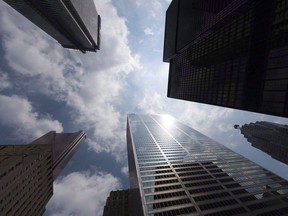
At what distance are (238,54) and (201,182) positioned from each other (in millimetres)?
60607

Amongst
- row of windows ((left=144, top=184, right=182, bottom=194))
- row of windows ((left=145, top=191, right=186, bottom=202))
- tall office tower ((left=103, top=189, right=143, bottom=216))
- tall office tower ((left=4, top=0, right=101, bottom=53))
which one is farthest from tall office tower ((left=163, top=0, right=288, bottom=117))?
tall office tower ((left=103, top=189, right=143, bottom=216))

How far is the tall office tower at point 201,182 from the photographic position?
7631cm

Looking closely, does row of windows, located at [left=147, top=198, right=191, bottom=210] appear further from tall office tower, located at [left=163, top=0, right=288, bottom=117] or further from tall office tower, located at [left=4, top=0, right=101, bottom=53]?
tall office tower, located at [left=4, top=0, right=101, bottom=53]

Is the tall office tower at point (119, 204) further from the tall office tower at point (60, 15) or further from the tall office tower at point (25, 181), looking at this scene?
the tall office tower at point (60, 15)

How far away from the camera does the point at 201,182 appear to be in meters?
94.7

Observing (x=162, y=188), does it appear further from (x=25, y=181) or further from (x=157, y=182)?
(x=25, y=181)

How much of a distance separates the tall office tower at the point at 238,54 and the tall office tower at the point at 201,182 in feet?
127

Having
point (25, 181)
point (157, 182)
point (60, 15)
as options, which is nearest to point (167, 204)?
point (157, 182)

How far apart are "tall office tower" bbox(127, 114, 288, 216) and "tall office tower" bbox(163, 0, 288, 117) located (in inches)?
1525

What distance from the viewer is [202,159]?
4843 inches

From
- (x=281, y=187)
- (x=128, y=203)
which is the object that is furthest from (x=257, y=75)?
(x=128, y=203)

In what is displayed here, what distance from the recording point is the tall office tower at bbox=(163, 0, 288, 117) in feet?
156

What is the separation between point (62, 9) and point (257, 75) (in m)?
99.6

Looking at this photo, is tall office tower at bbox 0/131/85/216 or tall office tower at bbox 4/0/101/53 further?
tall office tower at bbox 4/0/101/53
